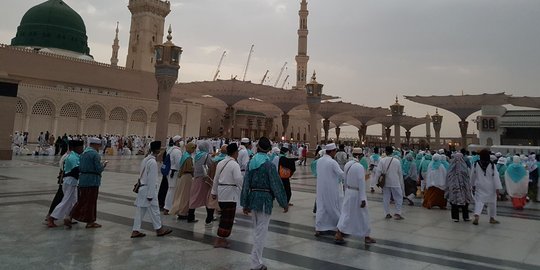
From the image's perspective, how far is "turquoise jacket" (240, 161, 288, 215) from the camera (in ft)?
12.3

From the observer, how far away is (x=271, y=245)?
4406 mm

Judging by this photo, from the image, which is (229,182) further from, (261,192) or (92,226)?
(92,226)

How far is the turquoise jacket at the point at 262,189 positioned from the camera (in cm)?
376

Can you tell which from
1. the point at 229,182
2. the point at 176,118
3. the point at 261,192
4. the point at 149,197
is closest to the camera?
the point at 261,192

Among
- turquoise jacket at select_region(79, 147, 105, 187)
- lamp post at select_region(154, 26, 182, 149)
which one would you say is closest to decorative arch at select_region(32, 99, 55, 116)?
lamp post at select_region(154, 26, 182, 149)

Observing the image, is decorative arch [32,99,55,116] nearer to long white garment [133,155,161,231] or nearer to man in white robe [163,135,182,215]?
man in white robe [163,135,182,215]

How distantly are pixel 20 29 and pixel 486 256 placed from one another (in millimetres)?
55063

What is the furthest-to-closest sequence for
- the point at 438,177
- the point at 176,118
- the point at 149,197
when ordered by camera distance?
the point at 176,118 < the point at 438,177 < the point at 149,197

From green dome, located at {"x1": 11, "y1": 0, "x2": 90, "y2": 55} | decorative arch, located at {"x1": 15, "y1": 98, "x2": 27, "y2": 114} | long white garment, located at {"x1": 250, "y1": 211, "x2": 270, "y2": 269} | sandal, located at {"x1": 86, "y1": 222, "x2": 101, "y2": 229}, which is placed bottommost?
sandal, located at {"x1": 86, "y1": 222, "x2": 101, "y2": 229}

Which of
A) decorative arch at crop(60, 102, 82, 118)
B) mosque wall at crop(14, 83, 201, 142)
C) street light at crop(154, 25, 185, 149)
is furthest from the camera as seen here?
decorative arch at crop(60, 102, 82, 118)

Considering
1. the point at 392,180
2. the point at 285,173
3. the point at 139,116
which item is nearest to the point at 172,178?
the point at 285,173

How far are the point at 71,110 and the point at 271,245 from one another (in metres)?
34.4

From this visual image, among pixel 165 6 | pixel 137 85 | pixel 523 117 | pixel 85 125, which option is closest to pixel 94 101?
pixel 85 125

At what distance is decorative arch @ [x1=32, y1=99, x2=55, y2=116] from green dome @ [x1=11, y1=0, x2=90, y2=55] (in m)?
15.4
